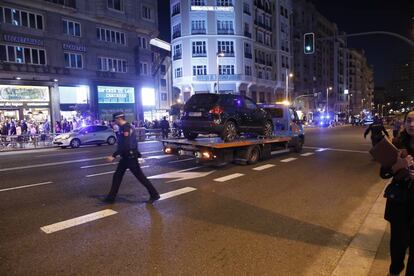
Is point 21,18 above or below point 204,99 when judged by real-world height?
above

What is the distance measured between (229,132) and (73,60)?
25.5 meters

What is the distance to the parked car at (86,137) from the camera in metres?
22.1

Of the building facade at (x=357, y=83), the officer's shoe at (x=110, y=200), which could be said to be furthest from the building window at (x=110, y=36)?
the building facade at (x=357, y=83)

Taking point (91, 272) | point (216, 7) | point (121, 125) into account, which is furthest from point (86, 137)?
point (216, 7)

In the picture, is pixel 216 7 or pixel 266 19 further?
pixel 266 19

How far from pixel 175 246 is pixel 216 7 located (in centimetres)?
5239

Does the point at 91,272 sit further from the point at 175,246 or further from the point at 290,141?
the point at 290,141

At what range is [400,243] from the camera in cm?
369

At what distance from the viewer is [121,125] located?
7312mm

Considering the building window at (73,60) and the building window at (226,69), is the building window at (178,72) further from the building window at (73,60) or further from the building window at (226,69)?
the building window at (73,60)

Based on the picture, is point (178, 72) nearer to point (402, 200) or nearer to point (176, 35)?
point (176, 35)

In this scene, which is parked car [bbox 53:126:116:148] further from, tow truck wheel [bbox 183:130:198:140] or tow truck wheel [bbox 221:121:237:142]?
tow truck wheel [bbox 221:121:237:142]

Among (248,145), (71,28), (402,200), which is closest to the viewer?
(402,200)

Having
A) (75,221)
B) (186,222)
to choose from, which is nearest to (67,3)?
(75,221)
